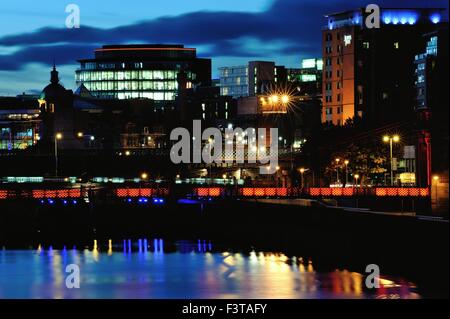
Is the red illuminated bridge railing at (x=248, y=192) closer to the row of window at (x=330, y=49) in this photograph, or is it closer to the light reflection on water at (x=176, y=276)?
the light reflection on water at (x=176, y=276)

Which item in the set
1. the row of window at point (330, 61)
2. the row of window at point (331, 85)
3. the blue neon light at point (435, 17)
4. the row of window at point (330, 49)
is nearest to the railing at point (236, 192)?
the row of window at point (331, 85)

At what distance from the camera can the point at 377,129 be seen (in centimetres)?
13912

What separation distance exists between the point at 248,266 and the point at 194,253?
34.1ft

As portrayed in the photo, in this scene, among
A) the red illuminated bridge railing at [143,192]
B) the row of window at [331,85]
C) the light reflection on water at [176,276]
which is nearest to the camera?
the light reflection on water at [176,276]

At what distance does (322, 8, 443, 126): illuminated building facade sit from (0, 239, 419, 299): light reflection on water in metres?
81.8

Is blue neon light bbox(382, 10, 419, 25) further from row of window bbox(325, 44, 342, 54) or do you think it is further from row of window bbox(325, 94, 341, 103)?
row of window bbox(325, 94, 341, 103)

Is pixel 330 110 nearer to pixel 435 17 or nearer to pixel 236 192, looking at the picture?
pixel 435 17

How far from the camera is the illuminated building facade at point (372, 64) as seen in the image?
6772 inches

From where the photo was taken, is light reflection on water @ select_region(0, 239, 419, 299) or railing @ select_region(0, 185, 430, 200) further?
railing @ select_region(0, 185, 430, 200)

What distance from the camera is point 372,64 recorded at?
566ft

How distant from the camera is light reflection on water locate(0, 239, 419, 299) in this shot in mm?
68500

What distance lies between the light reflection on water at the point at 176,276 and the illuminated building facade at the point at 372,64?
81.8 metres

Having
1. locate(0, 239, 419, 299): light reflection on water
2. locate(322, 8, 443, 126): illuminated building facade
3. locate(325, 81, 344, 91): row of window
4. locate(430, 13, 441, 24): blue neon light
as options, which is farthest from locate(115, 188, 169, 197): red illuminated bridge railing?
locate(430, 13, 441, 24): blue neon light

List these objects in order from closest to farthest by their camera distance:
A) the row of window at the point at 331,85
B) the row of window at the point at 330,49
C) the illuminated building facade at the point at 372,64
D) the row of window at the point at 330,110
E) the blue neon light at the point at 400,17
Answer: the illuminated building facade at the point at 372,64, the row of window at the point at 331,85, the row of window at the point at 330,49, the blue neon light at the point at 400,17, the row of window at the point at 330,110
